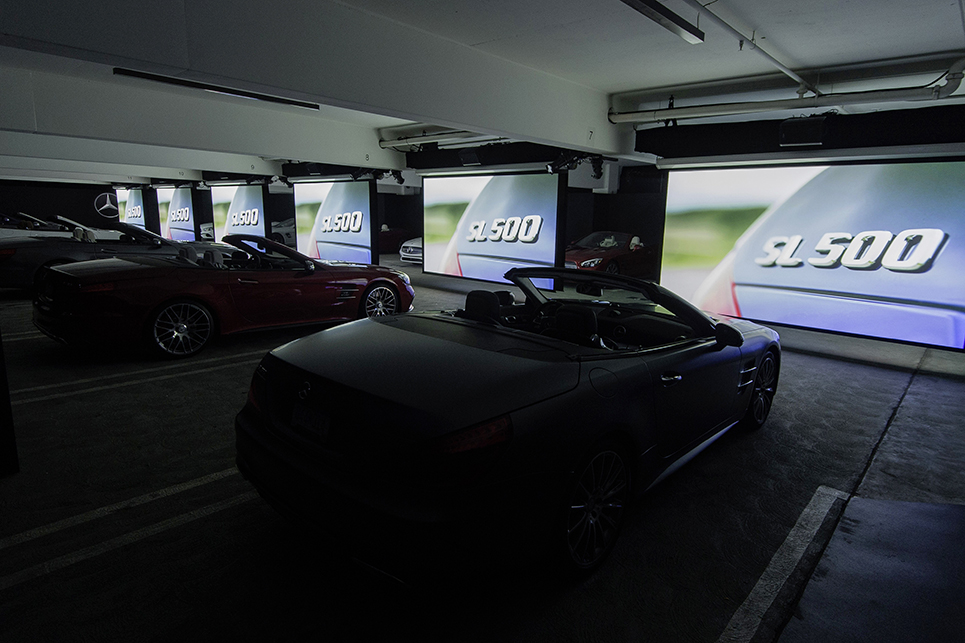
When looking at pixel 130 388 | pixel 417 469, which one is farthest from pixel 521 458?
pixel 130 388

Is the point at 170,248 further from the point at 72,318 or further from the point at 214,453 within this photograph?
the point at 214,453

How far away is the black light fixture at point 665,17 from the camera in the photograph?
3756 mm

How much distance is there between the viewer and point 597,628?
2102 millimetres

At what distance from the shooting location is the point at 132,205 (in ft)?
76.5

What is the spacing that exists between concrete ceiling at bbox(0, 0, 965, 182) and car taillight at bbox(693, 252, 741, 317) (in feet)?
8.46

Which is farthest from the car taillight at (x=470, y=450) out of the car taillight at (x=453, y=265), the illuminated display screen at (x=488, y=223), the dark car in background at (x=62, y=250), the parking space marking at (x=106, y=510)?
the car taillight at (x=453, y=265)

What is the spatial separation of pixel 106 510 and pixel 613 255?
37.9 ft

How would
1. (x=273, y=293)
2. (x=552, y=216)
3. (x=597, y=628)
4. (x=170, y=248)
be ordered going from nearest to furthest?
(x=597, y=628)
(x=273, y=293)
(x=170, y=248)
(x=552, y=216)

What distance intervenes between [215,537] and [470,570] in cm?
149

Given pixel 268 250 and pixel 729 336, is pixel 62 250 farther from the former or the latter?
pixel 729 336

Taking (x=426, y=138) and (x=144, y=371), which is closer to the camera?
(x=144, y=371)

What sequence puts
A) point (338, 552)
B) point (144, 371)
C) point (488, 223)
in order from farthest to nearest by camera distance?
point (488, 223), point (144, 371), point (338, 552)

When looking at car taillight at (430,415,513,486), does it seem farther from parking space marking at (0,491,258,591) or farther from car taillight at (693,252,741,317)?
car taillight at (693,252,741,317)

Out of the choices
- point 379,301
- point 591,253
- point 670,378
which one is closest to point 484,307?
point 670,378
